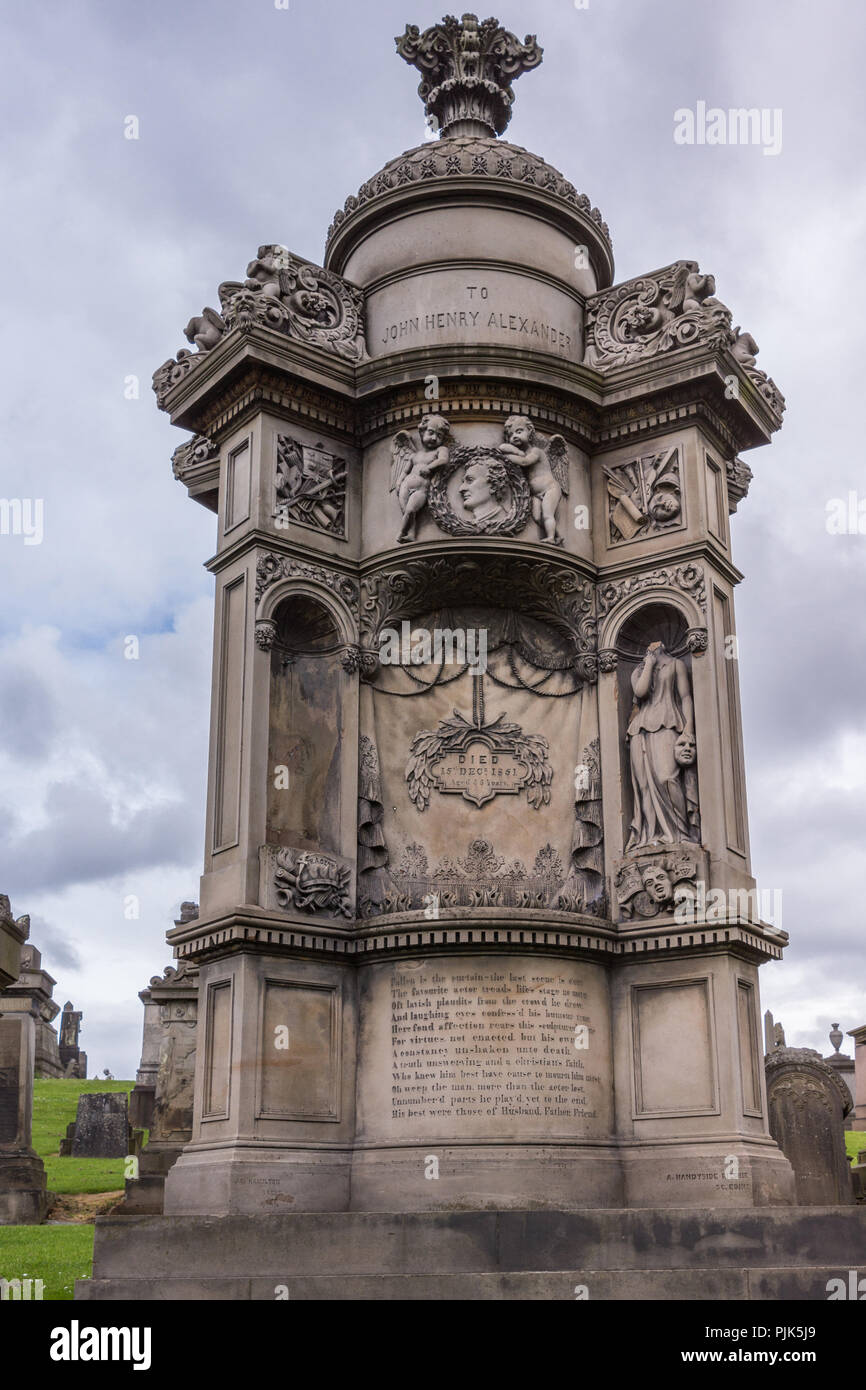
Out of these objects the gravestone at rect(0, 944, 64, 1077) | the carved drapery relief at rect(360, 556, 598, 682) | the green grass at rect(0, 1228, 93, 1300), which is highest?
the carved drapery relief at rect(360, 556, 598, 682)

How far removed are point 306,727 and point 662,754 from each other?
3.96m

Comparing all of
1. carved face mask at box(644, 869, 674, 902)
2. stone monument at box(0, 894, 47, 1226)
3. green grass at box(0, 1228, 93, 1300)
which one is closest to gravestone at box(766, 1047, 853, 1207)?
carved face mask at box(644, 869, 674, 902)

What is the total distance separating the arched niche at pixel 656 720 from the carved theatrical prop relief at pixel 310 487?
362 centimetres

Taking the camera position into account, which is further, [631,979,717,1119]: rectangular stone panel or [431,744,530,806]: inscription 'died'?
[431,744,530,806]: inscription 'died'

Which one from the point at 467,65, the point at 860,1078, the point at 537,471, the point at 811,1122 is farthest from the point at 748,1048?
the point at 860,1078

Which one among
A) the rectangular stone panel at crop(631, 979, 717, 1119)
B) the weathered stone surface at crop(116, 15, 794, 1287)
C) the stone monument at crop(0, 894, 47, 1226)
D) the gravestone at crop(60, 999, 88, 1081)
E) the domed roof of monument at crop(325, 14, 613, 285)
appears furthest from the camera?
the gravestone at crop(60, 999, 88, 1081)

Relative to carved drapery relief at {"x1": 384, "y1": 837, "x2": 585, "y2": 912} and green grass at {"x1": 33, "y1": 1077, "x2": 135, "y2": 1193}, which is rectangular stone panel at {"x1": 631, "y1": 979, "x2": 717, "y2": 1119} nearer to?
carved drapery relief at {"x1": 384, "y1": 837, "x2": 585, "y2": 912}

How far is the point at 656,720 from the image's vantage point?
15.7 metres

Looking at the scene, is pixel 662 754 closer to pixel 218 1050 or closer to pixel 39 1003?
pixel 218 1050

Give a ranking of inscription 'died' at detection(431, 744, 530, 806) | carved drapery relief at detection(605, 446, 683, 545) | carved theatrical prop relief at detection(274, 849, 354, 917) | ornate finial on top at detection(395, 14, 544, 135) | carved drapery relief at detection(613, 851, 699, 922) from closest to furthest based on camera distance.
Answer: carved theatrical prop relief at detection(274, 849, 354, 917)
carved drapery relief at detection(613, 851, 699, 922)
inscription 'died' at detection(431, 744, 530, 806)
carved drapery relief at detection(605, 446, 683, 545)
ornate finial on top at detection(395, 14, 544, 135)

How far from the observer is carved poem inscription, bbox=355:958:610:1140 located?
14117 mm

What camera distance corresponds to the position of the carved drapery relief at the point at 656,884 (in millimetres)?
14797

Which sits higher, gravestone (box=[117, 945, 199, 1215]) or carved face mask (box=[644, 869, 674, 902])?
carved face mask (box=[644, 869, 674, 902])

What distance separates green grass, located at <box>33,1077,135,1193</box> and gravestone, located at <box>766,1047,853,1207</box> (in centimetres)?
1517
